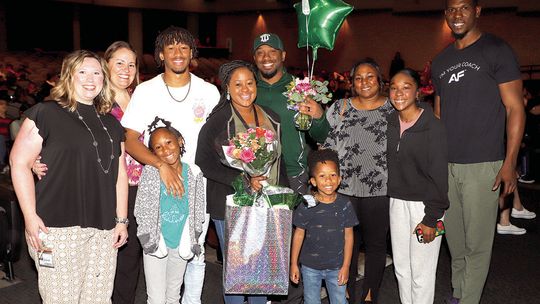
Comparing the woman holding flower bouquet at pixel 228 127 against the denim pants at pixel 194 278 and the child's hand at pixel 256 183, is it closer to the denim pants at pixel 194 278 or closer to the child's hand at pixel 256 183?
the child's hand at pixel 256 183

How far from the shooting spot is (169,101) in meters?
3.25

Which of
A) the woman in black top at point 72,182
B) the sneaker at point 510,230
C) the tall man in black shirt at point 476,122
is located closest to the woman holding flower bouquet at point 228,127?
the woman in black top at point 72,182

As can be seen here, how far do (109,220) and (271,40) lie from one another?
1.59 metres

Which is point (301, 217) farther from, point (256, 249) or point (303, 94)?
point (303, 94)

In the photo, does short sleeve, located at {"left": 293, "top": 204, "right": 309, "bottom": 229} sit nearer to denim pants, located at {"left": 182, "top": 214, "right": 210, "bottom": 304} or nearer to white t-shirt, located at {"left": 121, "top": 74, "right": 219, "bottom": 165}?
denim pants, located at {"left": 182, "top": 214, "right": 210, "bottom": 304}

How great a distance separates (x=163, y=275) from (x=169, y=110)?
1.04 meters

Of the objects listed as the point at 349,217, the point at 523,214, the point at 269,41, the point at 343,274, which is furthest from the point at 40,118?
the point at 523,214

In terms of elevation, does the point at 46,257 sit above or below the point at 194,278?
above

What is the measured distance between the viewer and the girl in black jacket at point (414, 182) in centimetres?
316

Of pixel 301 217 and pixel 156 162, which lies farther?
pixel 301 217

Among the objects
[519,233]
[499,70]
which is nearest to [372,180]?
[499,70]

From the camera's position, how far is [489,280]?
183 inches

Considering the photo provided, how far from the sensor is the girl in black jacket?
3.16 m

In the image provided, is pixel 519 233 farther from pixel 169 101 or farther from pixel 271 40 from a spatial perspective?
pixel 169 101
